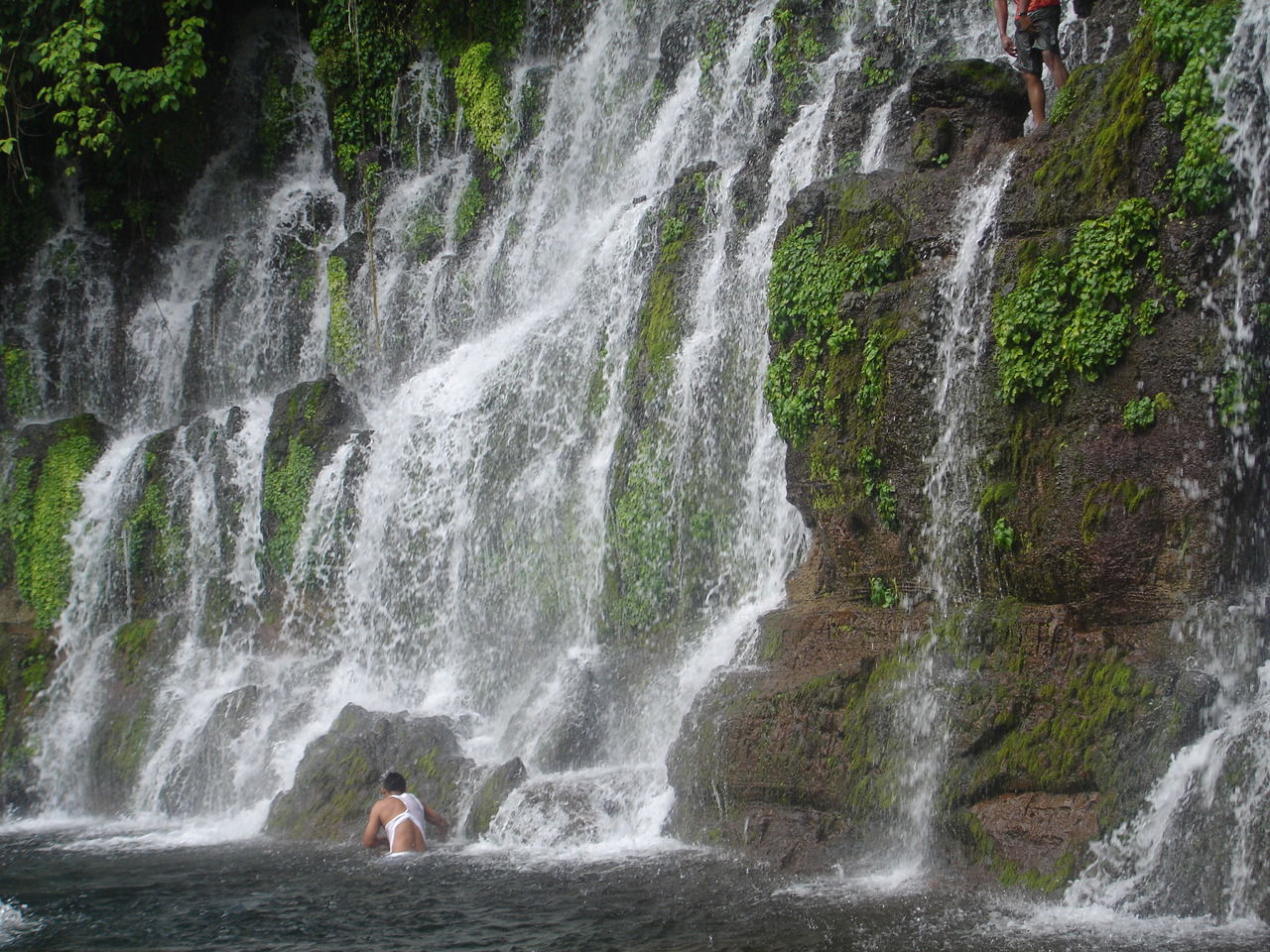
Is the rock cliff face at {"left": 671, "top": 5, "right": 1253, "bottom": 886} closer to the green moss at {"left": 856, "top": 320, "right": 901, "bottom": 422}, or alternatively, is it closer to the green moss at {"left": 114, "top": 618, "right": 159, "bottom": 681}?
the green moss at {"left": 856, "top": 320, "right": 901, "bottom": 422}

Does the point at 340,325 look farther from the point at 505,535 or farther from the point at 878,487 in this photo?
the point at 878,487

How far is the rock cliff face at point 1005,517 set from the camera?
832cm

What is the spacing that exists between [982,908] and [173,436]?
47.6 ft

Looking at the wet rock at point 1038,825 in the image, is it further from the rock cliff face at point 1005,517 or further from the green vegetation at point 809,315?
the green vegetation at point 809,315

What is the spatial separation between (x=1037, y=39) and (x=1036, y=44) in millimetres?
41

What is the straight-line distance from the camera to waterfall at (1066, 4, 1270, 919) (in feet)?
22.5

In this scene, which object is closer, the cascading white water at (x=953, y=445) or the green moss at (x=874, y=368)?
the cascading white water at (x=953, y=445)

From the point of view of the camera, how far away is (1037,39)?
11016 mm

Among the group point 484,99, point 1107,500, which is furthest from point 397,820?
point 484,99

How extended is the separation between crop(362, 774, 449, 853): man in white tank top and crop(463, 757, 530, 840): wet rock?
440 mm

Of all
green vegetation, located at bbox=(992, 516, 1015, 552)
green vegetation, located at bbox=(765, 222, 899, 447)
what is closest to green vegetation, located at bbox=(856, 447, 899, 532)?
green vegetation, located at bbox=(765, 222, 899, 447)

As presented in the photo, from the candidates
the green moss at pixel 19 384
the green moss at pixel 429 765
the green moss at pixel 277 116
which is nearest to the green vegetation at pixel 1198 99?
the green moss at pixel 429 765

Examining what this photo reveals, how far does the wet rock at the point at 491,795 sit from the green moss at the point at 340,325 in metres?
9.76

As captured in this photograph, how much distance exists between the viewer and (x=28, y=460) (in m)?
19.3
